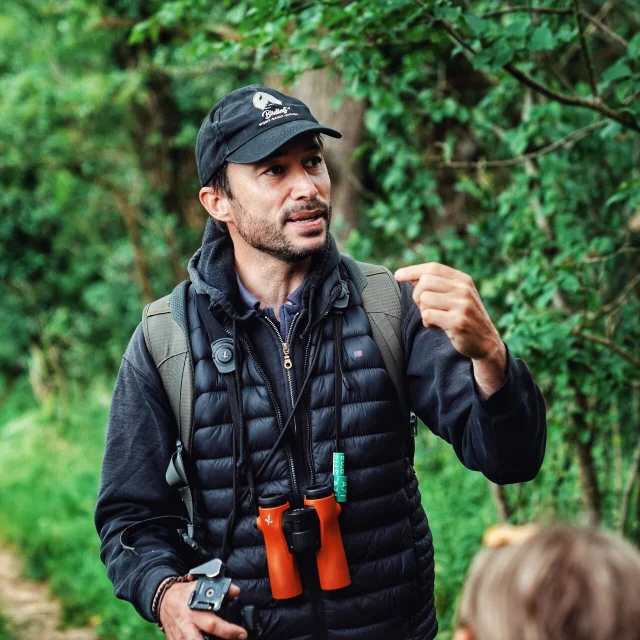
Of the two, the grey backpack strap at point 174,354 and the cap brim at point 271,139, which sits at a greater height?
the cap brim at point 271,139

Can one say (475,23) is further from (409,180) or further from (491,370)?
(409,180)

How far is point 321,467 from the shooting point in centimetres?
229

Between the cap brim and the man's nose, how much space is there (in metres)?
0.13

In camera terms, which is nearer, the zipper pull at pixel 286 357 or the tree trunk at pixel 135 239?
the zipper pull at pixel 286 357

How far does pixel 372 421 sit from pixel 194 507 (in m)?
0.59

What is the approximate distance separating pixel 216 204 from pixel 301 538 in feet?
3.78

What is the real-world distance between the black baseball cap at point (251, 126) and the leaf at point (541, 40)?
803mm

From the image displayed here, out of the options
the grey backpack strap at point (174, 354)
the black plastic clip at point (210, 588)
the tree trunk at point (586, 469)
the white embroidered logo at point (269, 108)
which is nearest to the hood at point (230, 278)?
the grey backpack strap at point (174, 354)

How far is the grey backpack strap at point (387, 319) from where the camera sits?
7.75 ft

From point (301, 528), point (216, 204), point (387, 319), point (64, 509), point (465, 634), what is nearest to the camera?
point (465, 634)

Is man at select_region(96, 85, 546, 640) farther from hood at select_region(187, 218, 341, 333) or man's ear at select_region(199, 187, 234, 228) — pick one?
man's ear at select_region(199, 187, 234, 228)

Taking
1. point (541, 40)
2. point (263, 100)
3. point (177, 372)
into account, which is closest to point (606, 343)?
point (541, 40)

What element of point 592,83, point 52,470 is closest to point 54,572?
point 52,470

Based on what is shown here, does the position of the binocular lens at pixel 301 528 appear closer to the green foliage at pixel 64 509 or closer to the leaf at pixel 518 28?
the leaf at pixel 518 28
